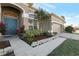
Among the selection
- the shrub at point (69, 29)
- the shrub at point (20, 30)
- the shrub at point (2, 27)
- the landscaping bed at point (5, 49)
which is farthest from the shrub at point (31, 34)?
the shrub at point (69, 29)

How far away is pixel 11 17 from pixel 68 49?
2.44 metres

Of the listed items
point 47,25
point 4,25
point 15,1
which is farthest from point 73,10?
point 4,25

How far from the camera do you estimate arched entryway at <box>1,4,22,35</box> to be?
474 centimetres

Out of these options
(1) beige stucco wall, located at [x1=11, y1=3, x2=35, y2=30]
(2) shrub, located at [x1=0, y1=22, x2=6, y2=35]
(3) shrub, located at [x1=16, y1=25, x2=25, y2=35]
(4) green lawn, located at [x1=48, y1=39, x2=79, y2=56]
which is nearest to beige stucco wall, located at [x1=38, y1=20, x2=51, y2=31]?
(1) beige stucco wall, located at [x1=11, y1=3, x2=35, y2=30]

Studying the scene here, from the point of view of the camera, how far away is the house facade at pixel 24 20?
15.7 feet

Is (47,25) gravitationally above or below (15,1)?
below

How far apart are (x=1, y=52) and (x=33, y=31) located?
1.38 meters

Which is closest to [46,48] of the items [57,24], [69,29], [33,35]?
[33,35]

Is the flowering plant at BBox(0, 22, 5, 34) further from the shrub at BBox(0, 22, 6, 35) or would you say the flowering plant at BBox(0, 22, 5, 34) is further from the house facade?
the house facade

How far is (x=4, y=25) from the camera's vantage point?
462 cm

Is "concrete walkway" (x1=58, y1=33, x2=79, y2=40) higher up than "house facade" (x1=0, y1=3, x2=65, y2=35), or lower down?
lower down

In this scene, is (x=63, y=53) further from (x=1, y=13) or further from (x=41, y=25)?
(x=1, y=13)

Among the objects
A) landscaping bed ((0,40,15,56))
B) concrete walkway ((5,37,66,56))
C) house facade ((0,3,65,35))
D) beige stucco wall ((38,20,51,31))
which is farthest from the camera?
beige stucco wall ((38,20,51,31))

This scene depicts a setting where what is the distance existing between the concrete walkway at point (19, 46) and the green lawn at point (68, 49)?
0.83m
